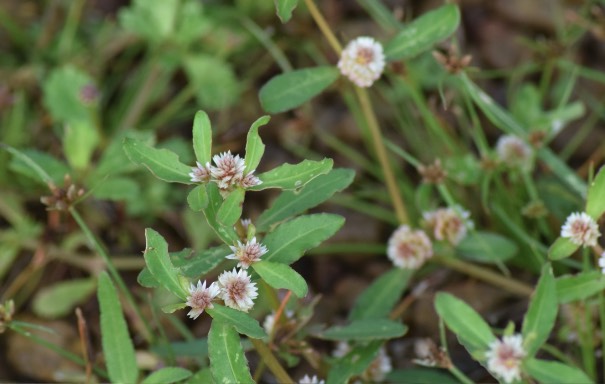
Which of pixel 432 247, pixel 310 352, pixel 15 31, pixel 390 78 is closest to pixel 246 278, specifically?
pixel 310 352

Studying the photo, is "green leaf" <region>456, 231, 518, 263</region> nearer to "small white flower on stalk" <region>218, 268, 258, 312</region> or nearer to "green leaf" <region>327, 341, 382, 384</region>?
"green leaf" <region>327, 341, 382, 384</region>

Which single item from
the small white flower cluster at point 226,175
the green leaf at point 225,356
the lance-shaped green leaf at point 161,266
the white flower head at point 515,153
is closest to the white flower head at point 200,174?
the small white flower cluster at point 226,175

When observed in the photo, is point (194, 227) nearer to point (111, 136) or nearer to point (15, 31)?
point (111, 136)

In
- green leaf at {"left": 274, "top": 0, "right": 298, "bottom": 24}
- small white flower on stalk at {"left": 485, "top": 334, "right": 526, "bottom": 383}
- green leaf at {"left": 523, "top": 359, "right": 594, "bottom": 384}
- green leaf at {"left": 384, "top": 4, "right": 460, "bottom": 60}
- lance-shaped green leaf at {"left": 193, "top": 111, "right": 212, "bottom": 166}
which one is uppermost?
green leaf at {"left": 384, "top": 4, "right": 460, "bottom": 60}

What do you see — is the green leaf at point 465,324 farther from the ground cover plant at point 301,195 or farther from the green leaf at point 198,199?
the green leaf at point 198,199

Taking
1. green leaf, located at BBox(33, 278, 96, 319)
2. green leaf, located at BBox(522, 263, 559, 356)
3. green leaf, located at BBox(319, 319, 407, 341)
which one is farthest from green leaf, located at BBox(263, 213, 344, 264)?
green leaf, located at BBox(33, 278, 96, 319)

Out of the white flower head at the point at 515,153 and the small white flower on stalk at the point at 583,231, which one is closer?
the small white flower on stalk at the point at 583,231

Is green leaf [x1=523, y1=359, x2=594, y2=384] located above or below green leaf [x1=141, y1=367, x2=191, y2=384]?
below
